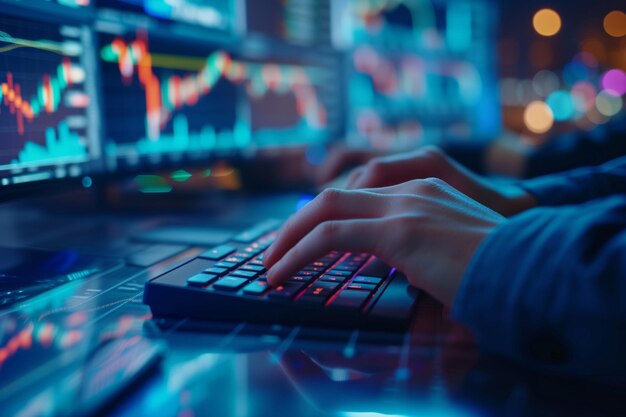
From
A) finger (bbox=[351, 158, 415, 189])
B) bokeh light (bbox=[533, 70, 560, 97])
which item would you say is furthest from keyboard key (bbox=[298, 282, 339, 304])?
bokeh light (bbox=[533, 70, 560, 97])

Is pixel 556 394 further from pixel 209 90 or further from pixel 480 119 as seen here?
pixel 480 119

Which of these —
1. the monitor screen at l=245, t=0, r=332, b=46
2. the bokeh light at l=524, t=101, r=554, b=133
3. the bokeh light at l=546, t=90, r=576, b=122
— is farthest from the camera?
the bokeh light at l=546, t=90, r=576, b=122

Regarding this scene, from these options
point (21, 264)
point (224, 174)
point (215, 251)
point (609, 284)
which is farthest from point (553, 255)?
point (224, 174)

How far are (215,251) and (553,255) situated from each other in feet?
1.03

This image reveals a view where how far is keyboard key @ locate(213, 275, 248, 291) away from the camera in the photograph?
424 millimetres

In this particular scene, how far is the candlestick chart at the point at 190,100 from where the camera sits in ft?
2.71

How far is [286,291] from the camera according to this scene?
42 centimetres

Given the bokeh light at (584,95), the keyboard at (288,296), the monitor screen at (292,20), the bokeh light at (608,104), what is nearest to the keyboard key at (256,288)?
the keyboard at (288,296)

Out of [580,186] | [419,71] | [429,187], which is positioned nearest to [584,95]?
[419,71]

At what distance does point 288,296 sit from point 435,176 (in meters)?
0.34

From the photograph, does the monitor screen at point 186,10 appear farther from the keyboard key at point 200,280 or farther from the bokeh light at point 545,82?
the bokeh light at point 545,82

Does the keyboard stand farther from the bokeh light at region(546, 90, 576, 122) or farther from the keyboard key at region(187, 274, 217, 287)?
the bokeh light at region(546, 90, 576, 122)

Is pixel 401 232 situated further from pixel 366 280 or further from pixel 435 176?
pixel 435 176

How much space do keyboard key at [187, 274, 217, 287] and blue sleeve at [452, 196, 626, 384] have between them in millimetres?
192
